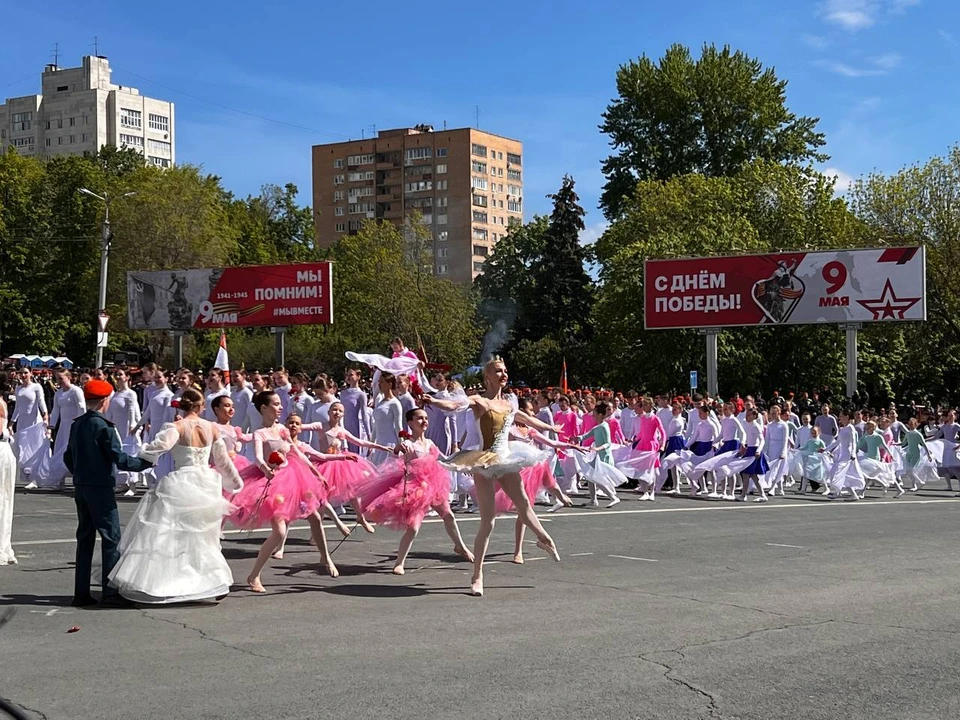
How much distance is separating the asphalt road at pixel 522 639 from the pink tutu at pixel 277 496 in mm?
674

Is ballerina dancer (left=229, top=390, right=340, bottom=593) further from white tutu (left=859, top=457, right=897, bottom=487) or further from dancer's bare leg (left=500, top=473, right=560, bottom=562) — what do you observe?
white tutu (left=859, top=457, right=897, bottom=487)

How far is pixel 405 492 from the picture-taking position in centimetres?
1177

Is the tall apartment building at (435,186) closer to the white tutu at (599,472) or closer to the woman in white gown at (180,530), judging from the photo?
the white tutu at (599,472)

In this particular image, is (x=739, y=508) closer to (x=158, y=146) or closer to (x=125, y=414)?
(x=125, y=414)

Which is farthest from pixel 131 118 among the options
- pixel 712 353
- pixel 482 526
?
pixel 482 526

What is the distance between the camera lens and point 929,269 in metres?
52.7

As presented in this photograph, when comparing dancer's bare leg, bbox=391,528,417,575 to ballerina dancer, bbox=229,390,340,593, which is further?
dancer's bare leg, bbox=391,528,417,575

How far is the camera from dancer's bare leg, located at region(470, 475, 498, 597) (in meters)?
10.7

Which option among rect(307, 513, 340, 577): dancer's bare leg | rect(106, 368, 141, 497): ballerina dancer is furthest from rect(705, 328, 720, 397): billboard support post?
rect(307, 513, 340, 577): dancer's bare leg

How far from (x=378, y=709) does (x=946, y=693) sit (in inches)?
131

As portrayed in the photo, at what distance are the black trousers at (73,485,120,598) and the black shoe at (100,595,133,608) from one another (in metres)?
0.03

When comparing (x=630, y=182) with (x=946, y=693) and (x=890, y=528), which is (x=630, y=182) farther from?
(x=946, y=693)

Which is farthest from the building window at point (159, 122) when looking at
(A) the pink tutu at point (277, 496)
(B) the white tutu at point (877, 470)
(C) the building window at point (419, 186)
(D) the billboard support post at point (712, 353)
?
(A) the pink tutu at point (277, 496)

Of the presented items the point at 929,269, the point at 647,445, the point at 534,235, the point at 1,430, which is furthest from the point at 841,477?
the point at 534,235
